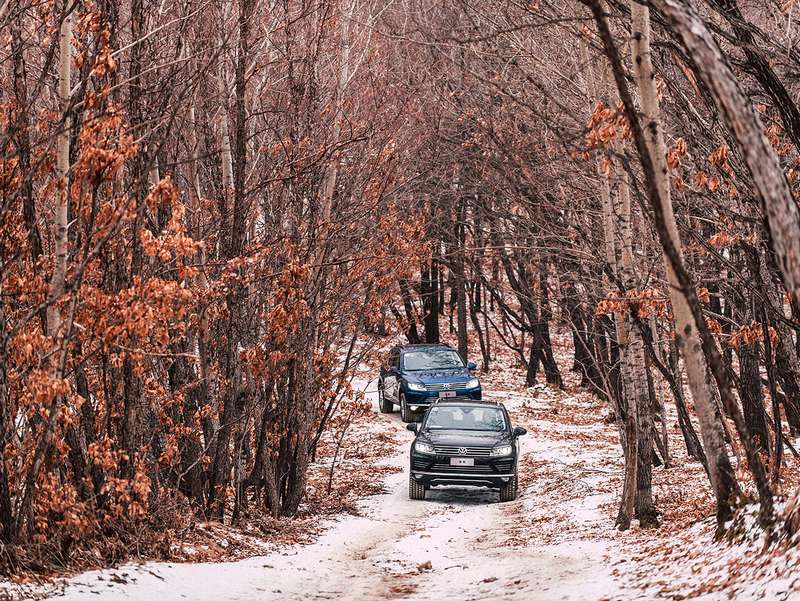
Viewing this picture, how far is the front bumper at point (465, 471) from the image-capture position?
15.9m

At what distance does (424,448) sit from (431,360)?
415 inches

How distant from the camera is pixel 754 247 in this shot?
1008 centimetres

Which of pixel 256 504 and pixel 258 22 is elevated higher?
pixel 258 22

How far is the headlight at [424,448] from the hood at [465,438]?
0.12 metres

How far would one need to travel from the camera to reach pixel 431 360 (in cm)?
2656

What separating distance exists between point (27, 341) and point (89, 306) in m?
0.59

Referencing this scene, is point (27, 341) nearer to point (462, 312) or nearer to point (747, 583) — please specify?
point (747, 583)

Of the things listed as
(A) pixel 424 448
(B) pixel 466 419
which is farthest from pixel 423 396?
(A) pixel 424 448

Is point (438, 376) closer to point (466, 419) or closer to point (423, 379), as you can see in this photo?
point (423, 379)

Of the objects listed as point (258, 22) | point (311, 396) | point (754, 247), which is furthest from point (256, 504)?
point (754, 247)

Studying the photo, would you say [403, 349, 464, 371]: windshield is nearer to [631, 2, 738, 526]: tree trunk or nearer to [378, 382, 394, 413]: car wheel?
[378, 382, 394, 413]: car wheel

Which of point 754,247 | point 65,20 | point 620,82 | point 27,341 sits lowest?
point 27,341

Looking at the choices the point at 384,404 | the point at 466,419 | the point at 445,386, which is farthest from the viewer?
the point at 384,404

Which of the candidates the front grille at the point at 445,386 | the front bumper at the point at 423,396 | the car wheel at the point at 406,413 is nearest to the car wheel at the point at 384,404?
the car wheel at the point at 406,413
